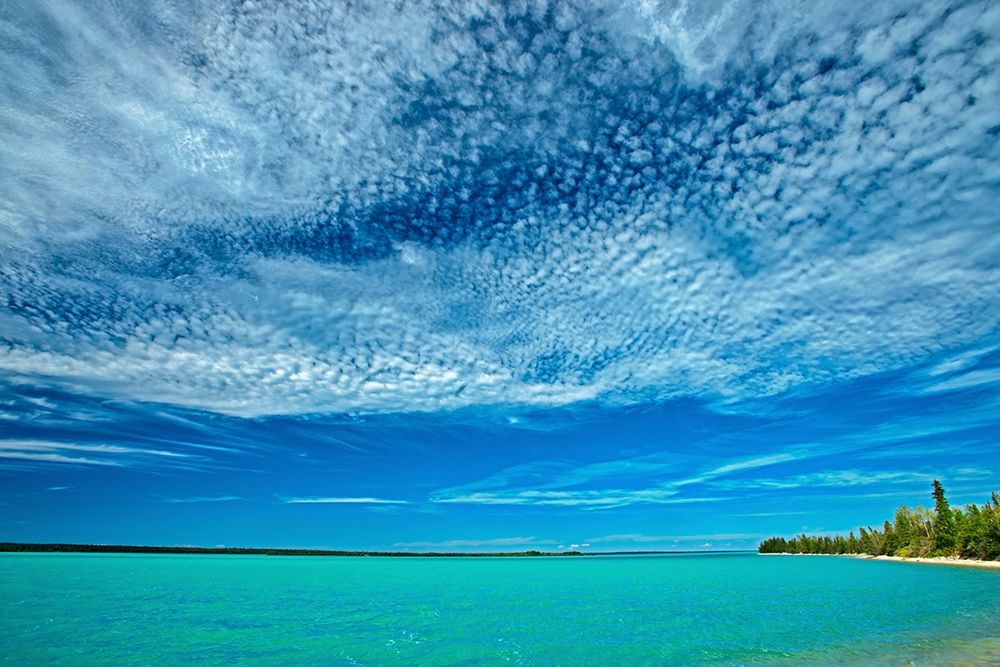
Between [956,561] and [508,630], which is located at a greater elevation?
[956,561]

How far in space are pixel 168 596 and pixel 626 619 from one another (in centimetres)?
5353

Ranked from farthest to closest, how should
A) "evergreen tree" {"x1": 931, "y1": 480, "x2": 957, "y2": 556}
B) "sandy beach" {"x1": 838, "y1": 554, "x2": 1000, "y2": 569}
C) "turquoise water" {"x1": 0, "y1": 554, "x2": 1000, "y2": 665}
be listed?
"evergreen tree" {"x1": 931, "y1": 480, "x2": 957, "y2": 556} < "sandy beach" {"x1": 838, "y1": 554, "x2": 1000, "y2": 569} < "turquoise water" {"x1": 0, "y1": 554, "x2": 1000, "y2": 665}

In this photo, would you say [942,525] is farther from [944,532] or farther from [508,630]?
[508,630]

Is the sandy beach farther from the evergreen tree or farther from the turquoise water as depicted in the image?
the turquoise water

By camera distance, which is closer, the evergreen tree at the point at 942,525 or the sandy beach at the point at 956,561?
the sandy beach at the point at 956,561

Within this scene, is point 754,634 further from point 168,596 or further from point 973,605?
point 168,596

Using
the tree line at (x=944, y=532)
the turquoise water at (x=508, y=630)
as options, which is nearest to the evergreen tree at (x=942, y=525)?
the tree line at (x=944, y=532)

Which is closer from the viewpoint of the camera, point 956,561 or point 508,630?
point 508,630

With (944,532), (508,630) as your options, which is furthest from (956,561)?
(508,630)

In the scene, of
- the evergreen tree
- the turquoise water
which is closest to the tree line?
the evergreen tree

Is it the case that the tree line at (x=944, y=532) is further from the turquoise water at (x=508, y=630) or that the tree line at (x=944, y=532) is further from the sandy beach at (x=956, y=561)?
the turquoise water at (x=508, y=630)

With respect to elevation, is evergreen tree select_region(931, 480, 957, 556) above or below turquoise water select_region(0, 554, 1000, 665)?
above

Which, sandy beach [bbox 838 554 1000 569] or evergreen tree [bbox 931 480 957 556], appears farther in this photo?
evergreen tree [bbox 931 480 957 556]

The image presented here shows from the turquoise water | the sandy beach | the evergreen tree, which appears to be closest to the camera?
the turquoise water
